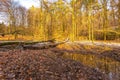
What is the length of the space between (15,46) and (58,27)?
3340 cm

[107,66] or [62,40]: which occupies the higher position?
[62,40]

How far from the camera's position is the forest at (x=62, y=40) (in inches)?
369

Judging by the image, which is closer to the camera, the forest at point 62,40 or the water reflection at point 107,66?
the forest at point 62,40

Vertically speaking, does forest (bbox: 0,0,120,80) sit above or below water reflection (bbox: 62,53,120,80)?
above

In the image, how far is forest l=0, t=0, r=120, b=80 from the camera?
30.7 feet

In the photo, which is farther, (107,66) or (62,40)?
(62,40)

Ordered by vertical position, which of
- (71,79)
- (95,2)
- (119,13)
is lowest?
(71,79)

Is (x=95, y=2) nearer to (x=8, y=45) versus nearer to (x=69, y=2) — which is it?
(x=69, y=2)

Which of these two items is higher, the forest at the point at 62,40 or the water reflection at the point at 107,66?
the forest at the point at 62,40

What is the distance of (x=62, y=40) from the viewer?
3856 cm

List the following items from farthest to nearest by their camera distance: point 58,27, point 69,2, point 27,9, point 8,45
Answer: point 27,9 < point 58,27 < point 69,2 < point 8,45

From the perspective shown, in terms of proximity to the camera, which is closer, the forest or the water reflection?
the forest

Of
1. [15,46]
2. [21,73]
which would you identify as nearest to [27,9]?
[15,46]

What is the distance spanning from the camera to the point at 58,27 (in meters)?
50.1
